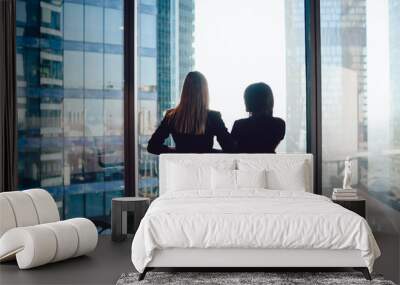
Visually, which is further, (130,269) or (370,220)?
(370,220)

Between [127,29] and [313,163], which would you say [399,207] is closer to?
[313,163]

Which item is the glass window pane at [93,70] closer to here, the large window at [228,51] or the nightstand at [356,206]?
the large window at [228,51]

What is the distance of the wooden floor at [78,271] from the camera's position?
460cm

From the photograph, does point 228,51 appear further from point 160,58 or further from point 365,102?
point 365,102

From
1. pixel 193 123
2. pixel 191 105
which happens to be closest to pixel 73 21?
pixel 191 105

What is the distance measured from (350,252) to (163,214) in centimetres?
138

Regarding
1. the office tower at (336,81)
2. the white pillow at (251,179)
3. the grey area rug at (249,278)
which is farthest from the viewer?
the office tower at (336,81)

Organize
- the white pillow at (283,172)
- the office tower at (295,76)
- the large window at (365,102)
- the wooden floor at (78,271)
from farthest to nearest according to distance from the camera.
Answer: the office tower at (295,76) < the large window at (365,102) < the white pillow at (283,172) < the wooden floor at (78,271)

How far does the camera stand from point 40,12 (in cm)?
718

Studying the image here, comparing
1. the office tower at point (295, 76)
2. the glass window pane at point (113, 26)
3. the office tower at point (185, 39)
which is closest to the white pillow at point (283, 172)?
the office tower at point (295, 76)

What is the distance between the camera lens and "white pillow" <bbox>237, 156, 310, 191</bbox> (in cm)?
633

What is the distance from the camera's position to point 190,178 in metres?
6.39

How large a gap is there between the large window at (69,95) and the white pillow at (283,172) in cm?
166

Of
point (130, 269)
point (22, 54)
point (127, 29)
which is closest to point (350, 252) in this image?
point (130, 269)
